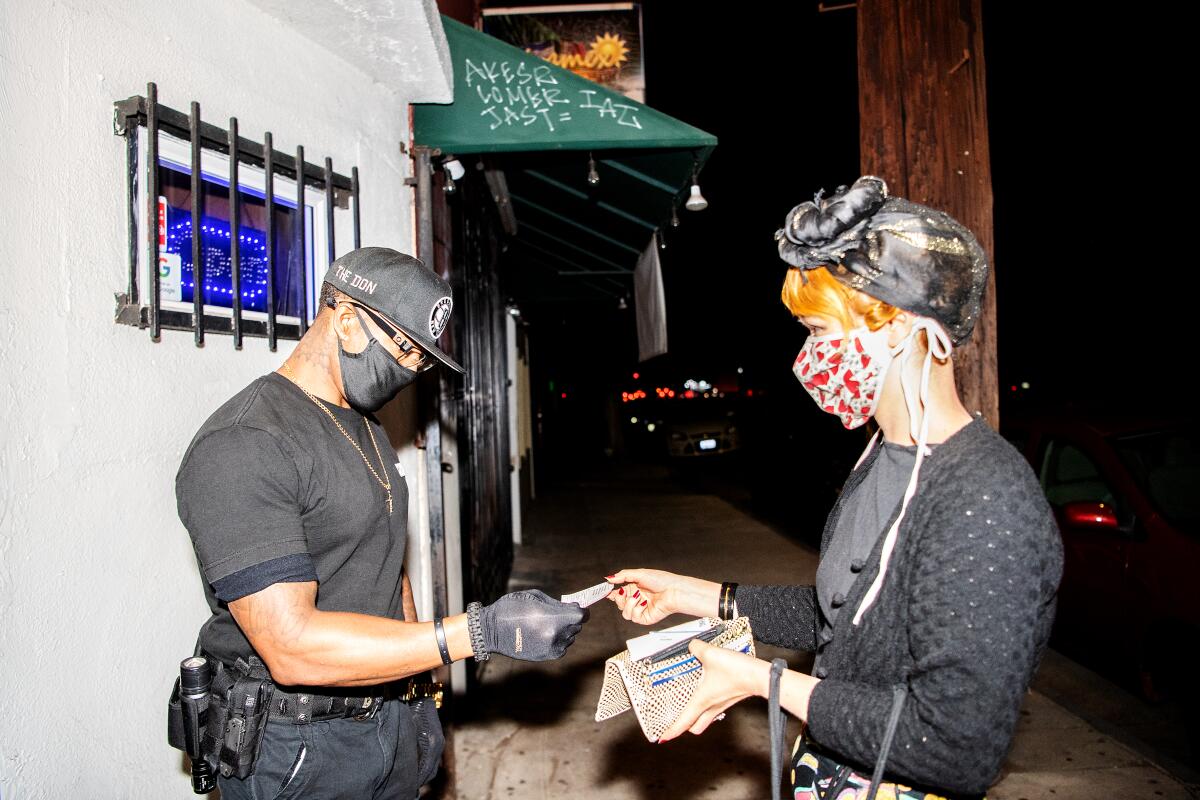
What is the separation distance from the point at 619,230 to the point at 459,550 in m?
3.38

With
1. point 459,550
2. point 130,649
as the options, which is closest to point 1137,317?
point 459,550

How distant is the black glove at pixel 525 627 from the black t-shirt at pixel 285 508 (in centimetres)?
38

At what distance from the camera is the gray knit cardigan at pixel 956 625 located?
4.47ft

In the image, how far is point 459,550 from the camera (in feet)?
16.3

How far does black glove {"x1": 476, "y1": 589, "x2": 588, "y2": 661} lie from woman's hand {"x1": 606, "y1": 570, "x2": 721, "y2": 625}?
394 mm

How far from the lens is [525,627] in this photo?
2.01m

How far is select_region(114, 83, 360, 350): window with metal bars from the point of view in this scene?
6.98ft

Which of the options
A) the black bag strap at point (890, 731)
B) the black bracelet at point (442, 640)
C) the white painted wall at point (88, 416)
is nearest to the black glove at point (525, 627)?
the black bracelet at point (442, 640)

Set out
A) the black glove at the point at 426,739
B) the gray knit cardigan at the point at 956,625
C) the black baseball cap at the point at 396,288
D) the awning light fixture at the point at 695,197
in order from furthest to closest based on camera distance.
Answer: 1. the awning light fixture at the point at 695,197
2. the black glove at the point at 426,739
3. the black baseball cap at the point at 396,288
4. the gray knit cardigan at the point at 956,625

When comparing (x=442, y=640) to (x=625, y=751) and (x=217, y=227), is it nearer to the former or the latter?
(x=217, y=227)

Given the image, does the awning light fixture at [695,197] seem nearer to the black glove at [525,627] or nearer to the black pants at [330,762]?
the black glove at [525,627]

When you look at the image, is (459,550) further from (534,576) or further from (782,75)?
(782,75)

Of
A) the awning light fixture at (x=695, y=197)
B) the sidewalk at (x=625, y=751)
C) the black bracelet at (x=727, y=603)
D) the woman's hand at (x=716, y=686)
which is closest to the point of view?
the woman's hand at (x=716, y=686)

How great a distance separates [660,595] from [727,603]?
0.87 feet
